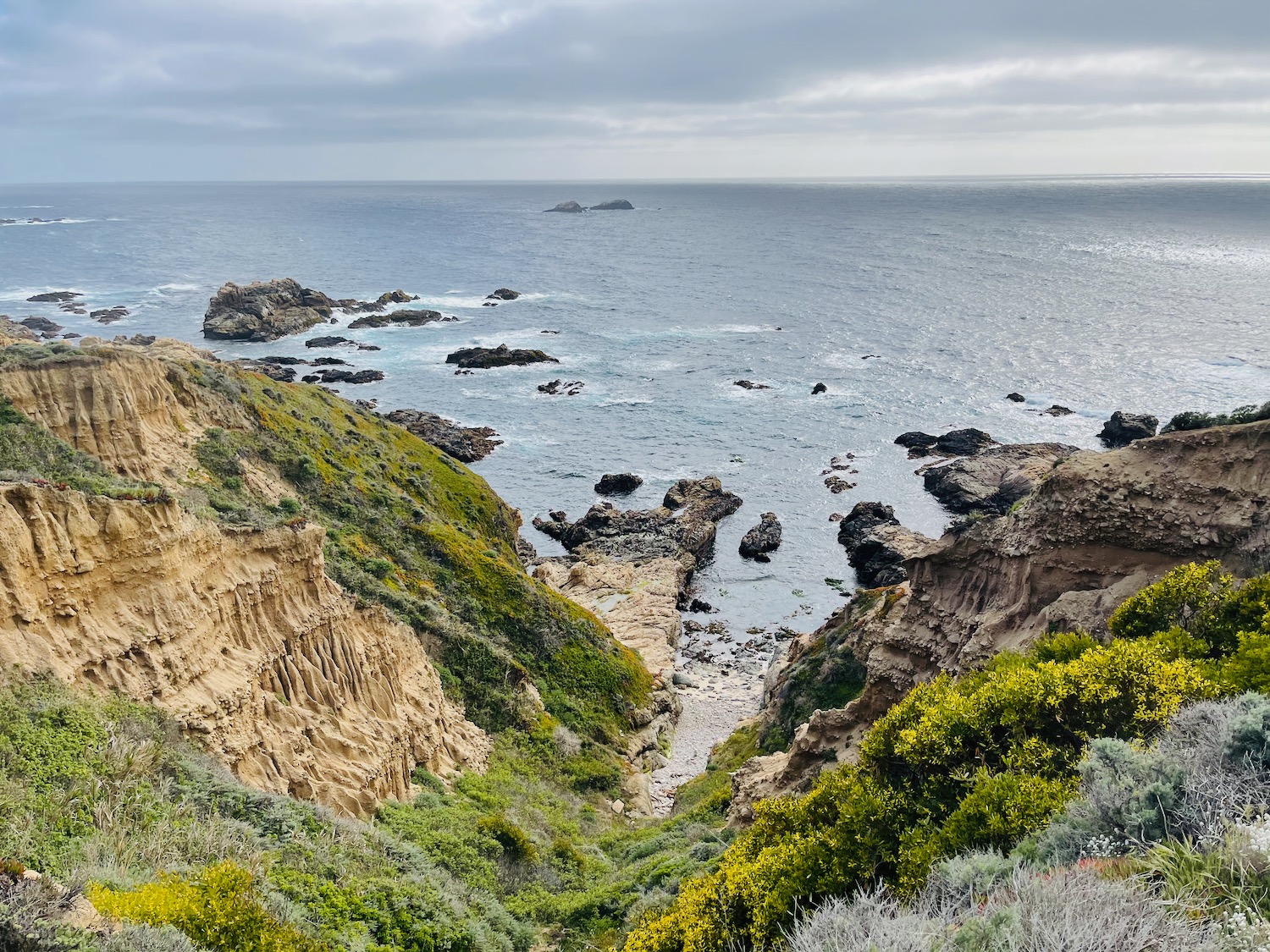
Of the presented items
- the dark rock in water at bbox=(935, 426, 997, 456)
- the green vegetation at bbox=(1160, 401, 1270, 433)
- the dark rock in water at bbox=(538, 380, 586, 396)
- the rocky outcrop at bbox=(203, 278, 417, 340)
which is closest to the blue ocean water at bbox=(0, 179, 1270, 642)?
the dark rock in water at bbox=(538, 380, 586, 396)

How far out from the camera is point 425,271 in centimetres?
16775

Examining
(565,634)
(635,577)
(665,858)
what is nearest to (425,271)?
(635,577)

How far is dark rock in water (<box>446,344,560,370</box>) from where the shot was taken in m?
99.4

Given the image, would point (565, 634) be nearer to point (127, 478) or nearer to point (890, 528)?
point (127, 478)

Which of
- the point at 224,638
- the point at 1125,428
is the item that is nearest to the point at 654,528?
the point at 224,638

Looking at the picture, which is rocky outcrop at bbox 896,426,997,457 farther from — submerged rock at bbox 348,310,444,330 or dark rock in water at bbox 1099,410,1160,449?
submerged rock at bbox 348,310,444,330

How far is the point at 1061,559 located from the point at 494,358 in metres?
84.8

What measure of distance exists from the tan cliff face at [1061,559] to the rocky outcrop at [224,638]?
10469mm

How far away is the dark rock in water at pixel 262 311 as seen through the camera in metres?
108

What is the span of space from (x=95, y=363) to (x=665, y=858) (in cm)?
2462

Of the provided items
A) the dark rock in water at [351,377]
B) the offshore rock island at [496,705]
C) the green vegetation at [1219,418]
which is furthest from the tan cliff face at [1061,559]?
the dark rock in water at [351,377]

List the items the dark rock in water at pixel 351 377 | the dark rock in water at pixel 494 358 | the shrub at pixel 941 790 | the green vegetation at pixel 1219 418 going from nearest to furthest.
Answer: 1. the shrub at pixel 941 790
2. the green vegetation at pixel 1219 418
3. the dark rock in water at pixel 351 377
4. the dark rock in water at pixel 494 358

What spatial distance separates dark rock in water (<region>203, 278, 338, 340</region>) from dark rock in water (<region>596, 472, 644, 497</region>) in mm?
64555

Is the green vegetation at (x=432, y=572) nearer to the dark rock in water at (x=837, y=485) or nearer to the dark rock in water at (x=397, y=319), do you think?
the dark rock in water at (x=837, y=485)
